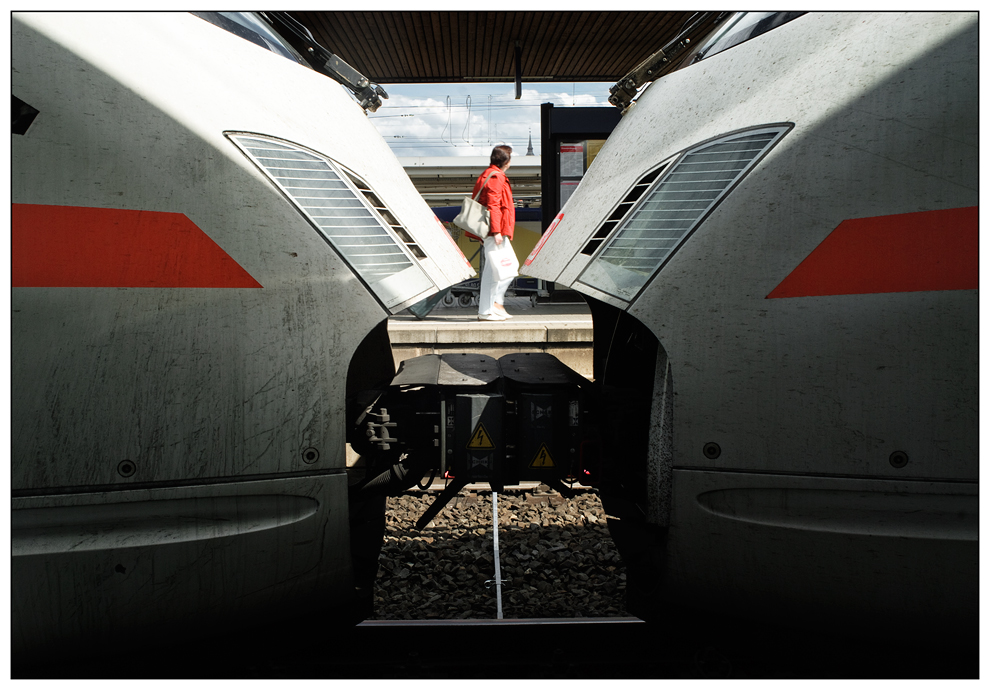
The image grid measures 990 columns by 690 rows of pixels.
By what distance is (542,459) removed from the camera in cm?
243

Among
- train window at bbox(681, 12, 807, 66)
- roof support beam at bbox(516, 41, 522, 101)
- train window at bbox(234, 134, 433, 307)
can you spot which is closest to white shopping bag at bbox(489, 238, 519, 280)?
roof support beam at bbox(516, 41, 522, 101)

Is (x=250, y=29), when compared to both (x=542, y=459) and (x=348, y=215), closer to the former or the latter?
(x=348, y=215)

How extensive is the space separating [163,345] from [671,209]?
1740 mm

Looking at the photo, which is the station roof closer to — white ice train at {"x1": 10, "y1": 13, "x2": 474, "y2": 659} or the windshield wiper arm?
the windshield wiper arm

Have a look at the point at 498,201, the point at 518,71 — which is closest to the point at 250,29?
the point at 498,201

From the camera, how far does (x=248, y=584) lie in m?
1.92

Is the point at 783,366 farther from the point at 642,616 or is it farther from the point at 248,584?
the point at 248,584

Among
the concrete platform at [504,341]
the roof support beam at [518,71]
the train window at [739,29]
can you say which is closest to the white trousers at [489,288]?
the concrete platform at [504,341]

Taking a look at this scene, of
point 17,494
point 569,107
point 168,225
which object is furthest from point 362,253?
point 569,107

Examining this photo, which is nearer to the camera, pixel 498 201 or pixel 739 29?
pixel 739 29

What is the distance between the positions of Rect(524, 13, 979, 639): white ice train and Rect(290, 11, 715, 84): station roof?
3.96 metres

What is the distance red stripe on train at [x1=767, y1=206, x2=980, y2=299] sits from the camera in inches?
69.5

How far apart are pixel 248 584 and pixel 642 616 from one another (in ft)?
4.91

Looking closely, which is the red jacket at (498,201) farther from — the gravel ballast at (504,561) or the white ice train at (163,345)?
the white ice train at (163,345)
